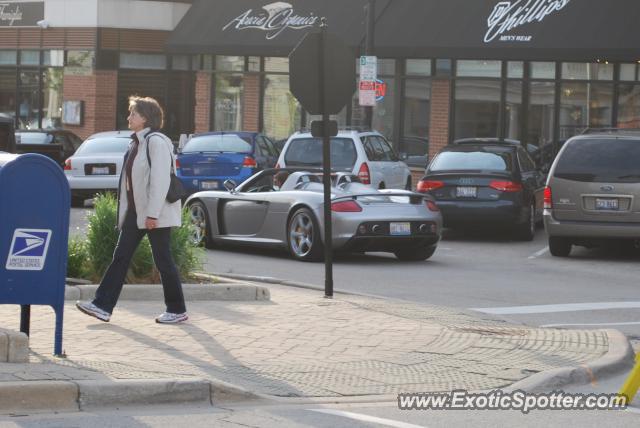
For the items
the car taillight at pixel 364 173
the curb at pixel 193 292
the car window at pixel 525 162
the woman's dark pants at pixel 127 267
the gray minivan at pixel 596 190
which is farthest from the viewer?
the car taillight at pixel 364 173

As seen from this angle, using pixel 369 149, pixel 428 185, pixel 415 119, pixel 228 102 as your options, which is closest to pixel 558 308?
pixel 428 185

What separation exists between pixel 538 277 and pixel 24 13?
84.2 feet

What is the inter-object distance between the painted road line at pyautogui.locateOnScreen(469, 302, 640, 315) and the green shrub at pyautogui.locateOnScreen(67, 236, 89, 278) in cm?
373

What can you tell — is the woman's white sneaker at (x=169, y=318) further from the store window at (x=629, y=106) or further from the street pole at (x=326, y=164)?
the store window at (x=629, y=106)

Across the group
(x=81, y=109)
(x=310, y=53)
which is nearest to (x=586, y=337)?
(x=310, y=53)

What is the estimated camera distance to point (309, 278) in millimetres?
15328

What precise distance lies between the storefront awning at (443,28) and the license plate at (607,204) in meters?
9.46

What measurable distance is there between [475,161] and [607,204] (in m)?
3.63

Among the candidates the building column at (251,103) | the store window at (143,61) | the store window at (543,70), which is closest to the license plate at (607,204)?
the store window at (543,70)

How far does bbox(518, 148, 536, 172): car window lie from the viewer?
21812 mm

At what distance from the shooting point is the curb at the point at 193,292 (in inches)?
459

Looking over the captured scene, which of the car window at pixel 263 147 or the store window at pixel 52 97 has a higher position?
the store window at pixel 52 97

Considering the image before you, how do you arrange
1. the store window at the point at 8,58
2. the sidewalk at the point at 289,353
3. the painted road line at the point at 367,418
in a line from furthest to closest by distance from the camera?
the store window at the point at 8,58 < the sidewalk at the point at 289,353 < the painted road line at the point at 367,418

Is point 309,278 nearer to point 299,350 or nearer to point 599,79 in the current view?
point 299,350
